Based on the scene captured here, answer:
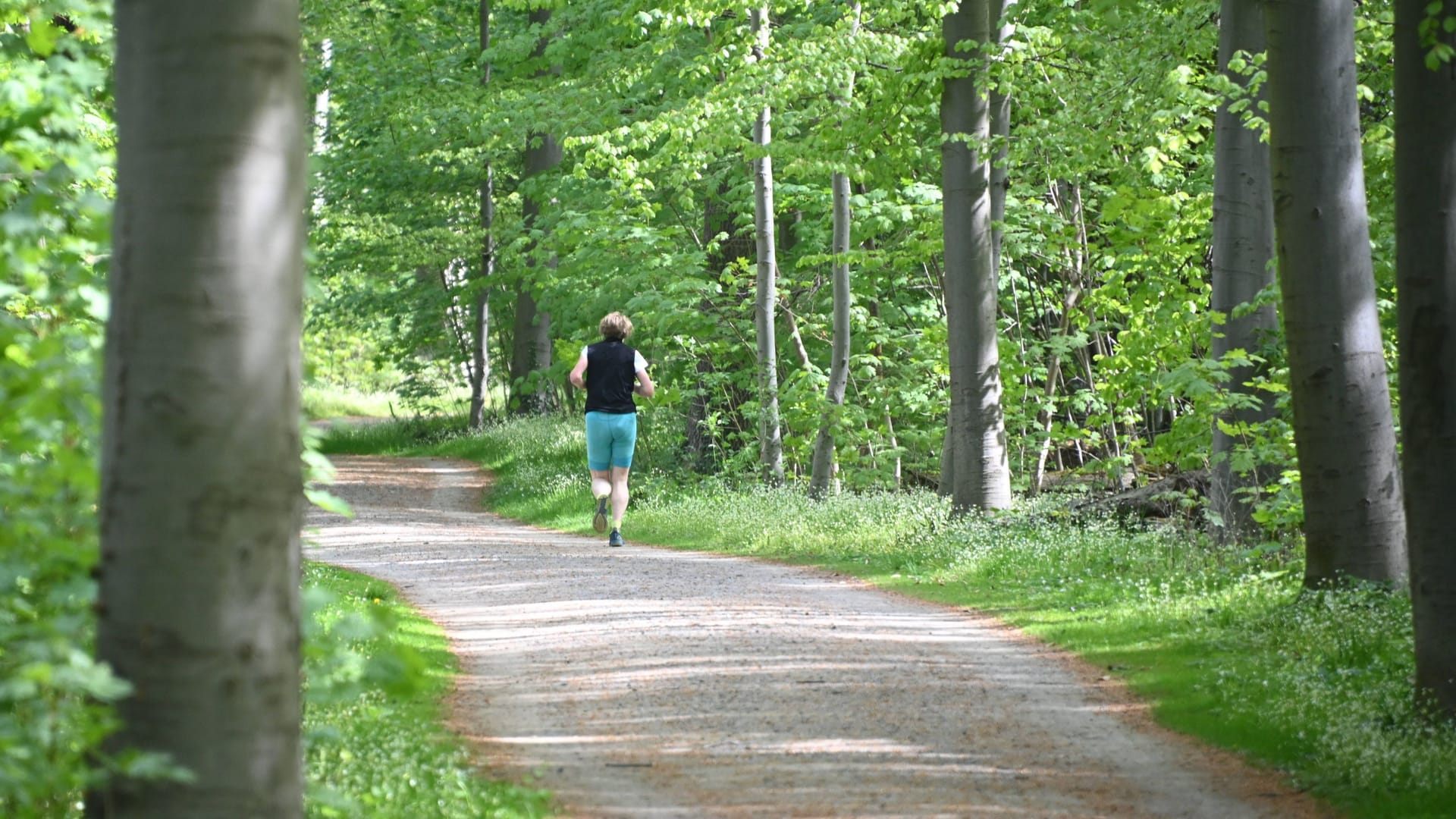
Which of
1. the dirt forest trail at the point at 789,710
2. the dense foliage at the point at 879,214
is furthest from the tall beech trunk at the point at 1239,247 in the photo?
the dirt forest trail at the point at 789,710

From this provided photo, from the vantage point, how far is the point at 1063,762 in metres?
6.78

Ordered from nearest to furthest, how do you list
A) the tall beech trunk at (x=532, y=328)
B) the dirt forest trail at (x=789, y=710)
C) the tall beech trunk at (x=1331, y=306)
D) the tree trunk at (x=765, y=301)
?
the dirt forest trail at (x=789, y=710) < the tall beech trunk at (x=1331, y=306) < the tree trunk at (x=765, y=301) < the tall beech trunk at (x=532, y=328)

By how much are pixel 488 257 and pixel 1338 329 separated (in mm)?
22881

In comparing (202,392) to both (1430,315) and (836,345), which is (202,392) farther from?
(836,345)

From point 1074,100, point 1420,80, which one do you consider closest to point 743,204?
point 1074,100

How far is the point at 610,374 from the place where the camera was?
577 inches

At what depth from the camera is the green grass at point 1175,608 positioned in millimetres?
6641

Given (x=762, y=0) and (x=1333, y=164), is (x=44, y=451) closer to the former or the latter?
(x=1333, y=164)

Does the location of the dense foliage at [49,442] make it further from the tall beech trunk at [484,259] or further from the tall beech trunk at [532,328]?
the tall beech trunk at [484,259]

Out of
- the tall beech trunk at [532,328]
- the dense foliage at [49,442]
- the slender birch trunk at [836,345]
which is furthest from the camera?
the tall beech trunk at [532,328]

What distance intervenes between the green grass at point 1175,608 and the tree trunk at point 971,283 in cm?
57

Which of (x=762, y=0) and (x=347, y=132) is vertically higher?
(x=347, y=132)

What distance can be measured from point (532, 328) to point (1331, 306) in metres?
23.8

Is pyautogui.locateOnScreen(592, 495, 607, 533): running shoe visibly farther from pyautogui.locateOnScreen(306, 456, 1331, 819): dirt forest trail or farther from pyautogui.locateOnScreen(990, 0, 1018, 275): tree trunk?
pyautogui.locateOnScreen(990, 0, 1018, 275): tree trunk
